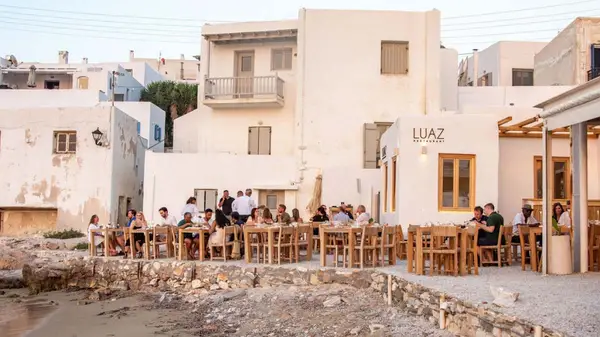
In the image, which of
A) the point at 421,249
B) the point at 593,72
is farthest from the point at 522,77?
the point at 421,249

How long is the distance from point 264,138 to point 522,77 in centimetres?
1488

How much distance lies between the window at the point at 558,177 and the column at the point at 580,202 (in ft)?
16.6

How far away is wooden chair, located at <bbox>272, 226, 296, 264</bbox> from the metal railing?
11227 mm

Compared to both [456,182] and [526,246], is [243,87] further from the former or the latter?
[526,246]

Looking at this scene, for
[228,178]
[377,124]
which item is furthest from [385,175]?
[228,178]

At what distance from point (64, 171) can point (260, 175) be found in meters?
7.02

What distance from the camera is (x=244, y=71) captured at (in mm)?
26984

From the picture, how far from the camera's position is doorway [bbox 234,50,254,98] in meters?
26.2

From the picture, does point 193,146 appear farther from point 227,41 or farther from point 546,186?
point 546,186

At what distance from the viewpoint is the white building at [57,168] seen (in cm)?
2391

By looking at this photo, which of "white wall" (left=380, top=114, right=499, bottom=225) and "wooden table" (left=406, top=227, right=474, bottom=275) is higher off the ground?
"white wall" (left=380, top=114, right=499, bottom=225)

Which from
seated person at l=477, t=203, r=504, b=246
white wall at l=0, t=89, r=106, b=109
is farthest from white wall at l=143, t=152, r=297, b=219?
seated person at l=477, t=203, r=504, b=246

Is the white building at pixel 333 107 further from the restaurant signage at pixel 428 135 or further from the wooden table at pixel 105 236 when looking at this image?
the restaurant signage at pixel 428 135

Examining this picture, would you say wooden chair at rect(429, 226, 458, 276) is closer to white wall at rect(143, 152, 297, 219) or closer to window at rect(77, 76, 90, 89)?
white wall at rect(143, 152, 297, 219)
